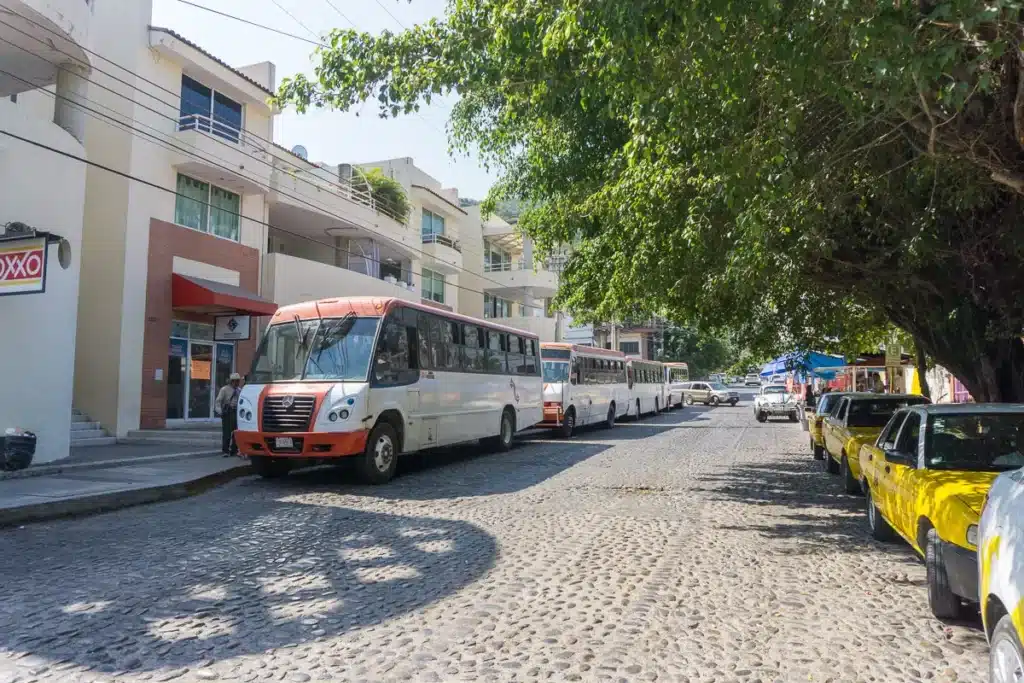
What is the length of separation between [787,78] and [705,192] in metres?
2.42

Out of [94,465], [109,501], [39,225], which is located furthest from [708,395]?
[109,501]

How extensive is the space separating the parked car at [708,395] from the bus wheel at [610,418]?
22074 mm

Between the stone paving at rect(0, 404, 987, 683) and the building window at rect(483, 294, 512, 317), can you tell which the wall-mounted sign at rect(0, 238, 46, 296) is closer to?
the stone paving at rect(0, 404, 987, 683)

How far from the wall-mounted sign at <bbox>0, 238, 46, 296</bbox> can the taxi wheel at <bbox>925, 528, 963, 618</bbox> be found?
1128cm

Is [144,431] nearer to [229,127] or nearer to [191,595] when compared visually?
[229,127]

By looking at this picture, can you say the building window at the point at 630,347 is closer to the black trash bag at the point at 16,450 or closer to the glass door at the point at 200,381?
the glass door at the point at 200,381

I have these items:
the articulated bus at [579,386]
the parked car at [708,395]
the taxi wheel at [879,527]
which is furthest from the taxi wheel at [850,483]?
the parked car at [708,395]

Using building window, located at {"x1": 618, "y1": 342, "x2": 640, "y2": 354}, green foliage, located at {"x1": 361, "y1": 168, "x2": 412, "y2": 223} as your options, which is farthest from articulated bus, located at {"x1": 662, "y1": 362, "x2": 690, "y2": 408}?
building window, located at {"x1": 618, "y1": 342, "x2": 640, "y2": 354}

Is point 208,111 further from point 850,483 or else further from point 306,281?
point 850,483

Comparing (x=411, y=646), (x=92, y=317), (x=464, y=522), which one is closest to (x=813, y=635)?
(x=411, y=646)

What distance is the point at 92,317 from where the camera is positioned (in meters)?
17.5

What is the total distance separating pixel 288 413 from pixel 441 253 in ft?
73.3

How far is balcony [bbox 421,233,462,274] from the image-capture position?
31984 millimetres

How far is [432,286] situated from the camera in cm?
3312
